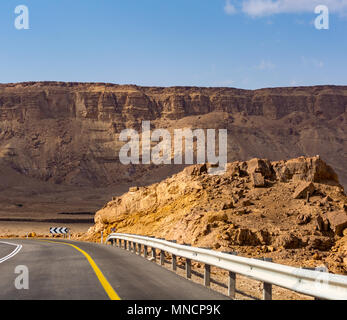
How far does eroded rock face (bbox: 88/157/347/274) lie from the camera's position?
20297 mm

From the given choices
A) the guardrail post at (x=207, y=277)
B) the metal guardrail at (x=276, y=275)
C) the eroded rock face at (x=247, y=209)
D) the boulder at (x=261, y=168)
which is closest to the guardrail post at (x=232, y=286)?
the metal guardrail at (x=276, y=275)

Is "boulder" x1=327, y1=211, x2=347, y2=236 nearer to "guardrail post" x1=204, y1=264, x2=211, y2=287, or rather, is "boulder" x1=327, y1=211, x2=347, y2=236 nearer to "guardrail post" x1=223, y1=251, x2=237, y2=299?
"guardrail post" x1=204, y1=264, x2=211, y2=287

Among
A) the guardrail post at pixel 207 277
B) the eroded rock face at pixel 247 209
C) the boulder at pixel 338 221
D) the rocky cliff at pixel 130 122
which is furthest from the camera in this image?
the rocky cliff at pixel 130 122

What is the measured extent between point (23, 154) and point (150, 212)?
9145 cm

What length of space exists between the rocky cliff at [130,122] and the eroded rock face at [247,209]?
80.0 m

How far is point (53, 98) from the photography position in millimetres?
135250

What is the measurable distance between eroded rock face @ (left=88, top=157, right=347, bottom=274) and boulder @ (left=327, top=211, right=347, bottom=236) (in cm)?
6

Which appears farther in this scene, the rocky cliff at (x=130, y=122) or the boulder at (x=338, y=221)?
the rocky cliff at (x=130, y=122)

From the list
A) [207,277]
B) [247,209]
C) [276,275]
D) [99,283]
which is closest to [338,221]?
[247,209]

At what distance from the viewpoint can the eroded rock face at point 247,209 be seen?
20297 mm

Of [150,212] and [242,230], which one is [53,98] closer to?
[150,212]

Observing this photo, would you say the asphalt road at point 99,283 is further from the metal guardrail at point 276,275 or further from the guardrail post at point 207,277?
the metal guardrail at point 276,275

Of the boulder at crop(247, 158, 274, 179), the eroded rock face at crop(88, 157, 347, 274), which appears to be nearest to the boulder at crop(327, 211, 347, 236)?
the eroded rock face at crop(88, 157, 347, 274)
